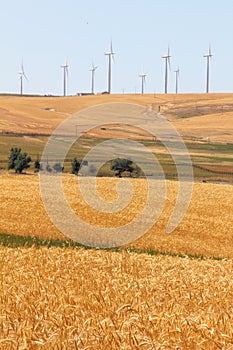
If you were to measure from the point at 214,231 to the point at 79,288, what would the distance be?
22.6 meters

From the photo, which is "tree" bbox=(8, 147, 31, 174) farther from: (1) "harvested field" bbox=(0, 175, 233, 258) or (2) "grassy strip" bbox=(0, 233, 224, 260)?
(2) "grassy strip" bbox=(0, 233, 224, 260)

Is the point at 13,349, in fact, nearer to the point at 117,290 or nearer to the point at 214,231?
the point at 117,290

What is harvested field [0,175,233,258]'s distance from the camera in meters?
29.9

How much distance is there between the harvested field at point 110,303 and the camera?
7.91m

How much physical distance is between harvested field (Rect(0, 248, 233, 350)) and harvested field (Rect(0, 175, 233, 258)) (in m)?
10.4

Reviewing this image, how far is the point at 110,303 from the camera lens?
10.9 meters

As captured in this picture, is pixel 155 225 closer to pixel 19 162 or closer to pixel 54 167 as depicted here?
pixel 19 162

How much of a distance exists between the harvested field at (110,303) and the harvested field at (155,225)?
1039 cm

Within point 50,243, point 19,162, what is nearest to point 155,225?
point 50,243

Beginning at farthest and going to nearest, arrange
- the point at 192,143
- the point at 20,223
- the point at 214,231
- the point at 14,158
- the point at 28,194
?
the point at 192,143 → the point at 14,158 → the point at 28,194 → the point at 214,231 → the point at 20,223

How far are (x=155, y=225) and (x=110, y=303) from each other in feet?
75.8

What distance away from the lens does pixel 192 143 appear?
16412 cm

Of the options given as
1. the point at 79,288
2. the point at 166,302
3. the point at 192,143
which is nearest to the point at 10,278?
the point at 79,288

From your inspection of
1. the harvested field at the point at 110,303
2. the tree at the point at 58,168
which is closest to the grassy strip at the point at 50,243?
the harvested field at the point at 110,303
